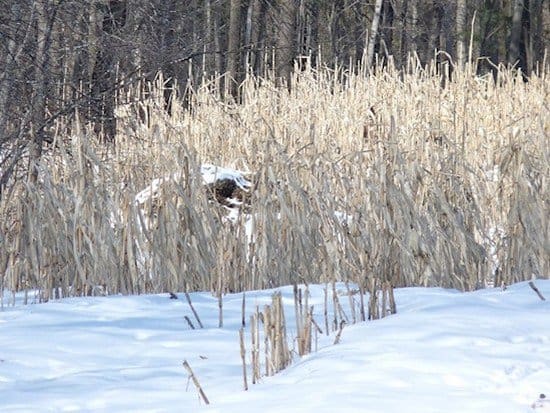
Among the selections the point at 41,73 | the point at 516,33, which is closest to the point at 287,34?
the point at 41,73

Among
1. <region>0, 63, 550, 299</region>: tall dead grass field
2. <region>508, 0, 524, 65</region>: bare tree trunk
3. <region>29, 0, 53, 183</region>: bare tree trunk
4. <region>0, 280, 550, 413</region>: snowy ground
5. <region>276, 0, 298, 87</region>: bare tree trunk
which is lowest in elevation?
<region>0, 280, 550, 413</region>: snowy ground

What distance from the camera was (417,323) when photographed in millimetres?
3232

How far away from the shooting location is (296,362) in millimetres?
3016

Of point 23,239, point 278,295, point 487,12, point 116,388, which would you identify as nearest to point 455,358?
point 278,295

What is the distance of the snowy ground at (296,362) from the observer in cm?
248

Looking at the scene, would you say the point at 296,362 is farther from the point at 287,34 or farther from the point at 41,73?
the point at 287,34

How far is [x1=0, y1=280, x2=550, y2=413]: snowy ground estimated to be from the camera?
248 centimetres

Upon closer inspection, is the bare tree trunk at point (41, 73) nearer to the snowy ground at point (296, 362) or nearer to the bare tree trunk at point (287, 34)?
the snowy ground at point (296, 362)

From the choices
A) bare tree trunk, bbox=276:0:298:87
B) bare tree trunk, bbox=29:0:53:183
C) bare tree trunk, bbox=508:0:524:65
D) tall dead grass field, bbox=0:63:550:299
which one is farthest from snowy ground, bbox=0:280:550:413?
bare tree trunk, bbox=508:0:524:65

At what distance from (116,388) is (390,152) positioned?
284 cm

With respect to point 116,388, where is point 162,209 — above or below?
above

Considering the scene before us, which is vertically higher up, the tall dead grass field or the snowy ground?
the tall dead grass field

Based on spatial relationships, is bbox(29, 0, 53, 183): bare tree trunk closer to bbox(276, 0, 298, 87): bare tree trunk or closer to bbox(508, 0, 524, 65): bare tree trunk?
bbox(276, 0, 298, 87): bare tree trunk

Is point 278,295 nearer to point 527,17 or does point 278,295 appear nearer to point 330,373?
point 330,373
